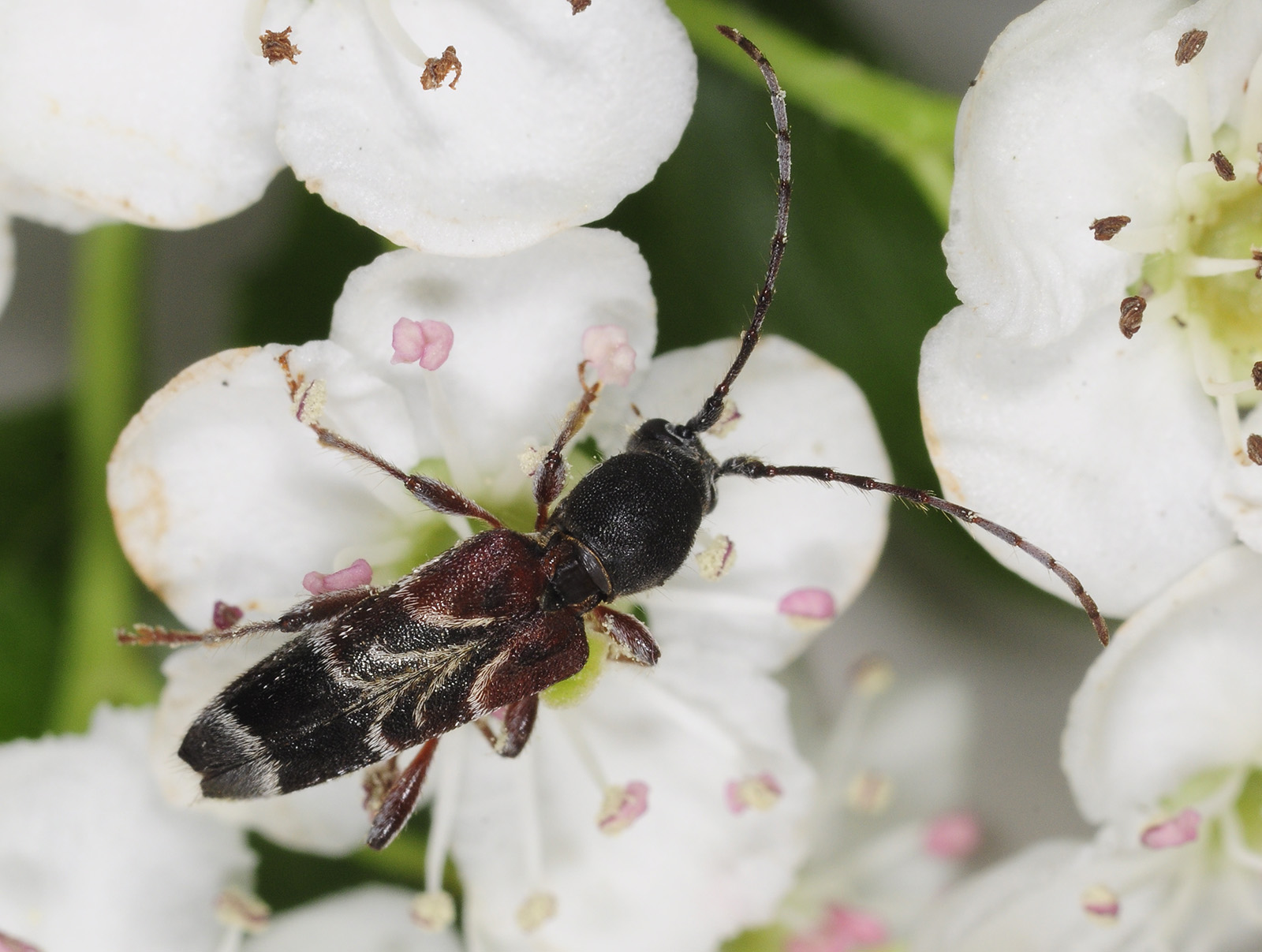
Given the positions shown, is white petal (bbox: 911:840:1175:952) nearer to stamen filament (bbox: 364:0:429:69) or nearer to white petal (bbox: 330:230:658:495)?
white petal (bbox: 330:230:658:495)

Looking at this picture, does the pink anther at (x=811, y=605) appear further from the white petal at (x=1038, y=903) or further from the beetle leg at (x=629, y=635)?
the white petal at (x=1038, y=903)

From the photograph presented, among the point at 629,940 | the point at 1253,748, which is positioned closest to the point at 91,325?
the point at 629,940

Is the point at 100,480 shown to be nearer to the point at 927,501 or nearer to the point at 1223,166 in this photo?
the point at 927,501

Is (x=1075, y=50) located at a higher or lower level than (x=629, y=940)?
higher

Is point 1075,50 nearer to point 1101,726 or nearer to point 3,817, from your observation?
point 1101,726

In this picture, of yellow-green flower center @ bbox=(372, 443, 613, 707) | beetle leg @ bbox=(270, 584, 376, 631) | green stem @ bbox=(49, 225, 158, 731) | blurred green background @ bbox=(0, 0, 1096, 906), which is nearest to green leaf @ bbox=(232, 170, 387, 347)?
blurred green background @ bbox=(0, 0, 1096, 906)

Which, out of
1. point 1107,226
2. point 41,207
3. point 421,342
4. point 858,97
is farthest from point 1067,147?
point 41,207
